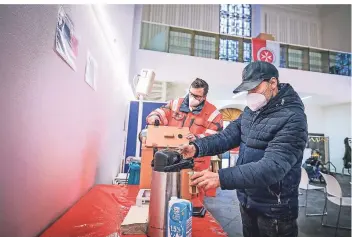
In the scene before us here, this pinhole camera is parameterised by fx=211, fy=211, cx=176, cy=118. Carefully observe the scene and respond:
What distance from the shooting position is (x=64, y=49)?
44.0 inches

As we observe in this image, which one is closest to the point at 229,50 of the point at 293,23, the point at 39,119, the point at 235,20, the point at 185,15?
the point at 185,15

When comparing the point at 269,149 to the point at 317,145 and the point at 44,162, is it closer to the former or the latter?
the point at 44,162

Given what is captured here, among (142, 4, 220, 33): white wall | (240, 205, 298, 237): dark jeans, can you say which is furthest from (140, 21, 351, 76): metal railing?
(240, 205, 298, 237): dark jeans

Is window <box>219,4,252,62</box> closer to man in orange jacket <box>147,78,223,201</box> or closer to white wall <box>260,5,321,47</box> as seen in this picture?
white wall <box>260,5,321,47</box>

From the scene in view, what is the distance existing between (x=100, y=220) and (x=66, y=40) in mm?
950

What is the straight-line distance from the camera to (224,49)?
20.0 feet

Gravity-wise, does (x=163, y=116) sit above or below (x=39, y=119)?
above

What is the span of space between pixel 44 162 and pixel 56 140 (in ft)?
0.45

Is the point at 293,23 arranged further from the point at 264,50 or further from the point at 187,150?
the point at 187,150

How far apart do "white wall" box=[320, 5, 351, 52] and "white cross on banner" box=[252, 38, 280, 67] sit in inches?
213

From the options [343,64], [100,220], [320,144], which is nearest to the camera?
[100,220]

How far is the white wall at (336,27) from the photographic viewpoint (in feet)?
28.7

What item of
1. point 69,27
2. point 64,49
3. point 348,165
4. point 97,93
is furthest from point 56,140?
point 348,165

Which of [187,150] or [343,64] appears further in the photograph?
[343,64]
